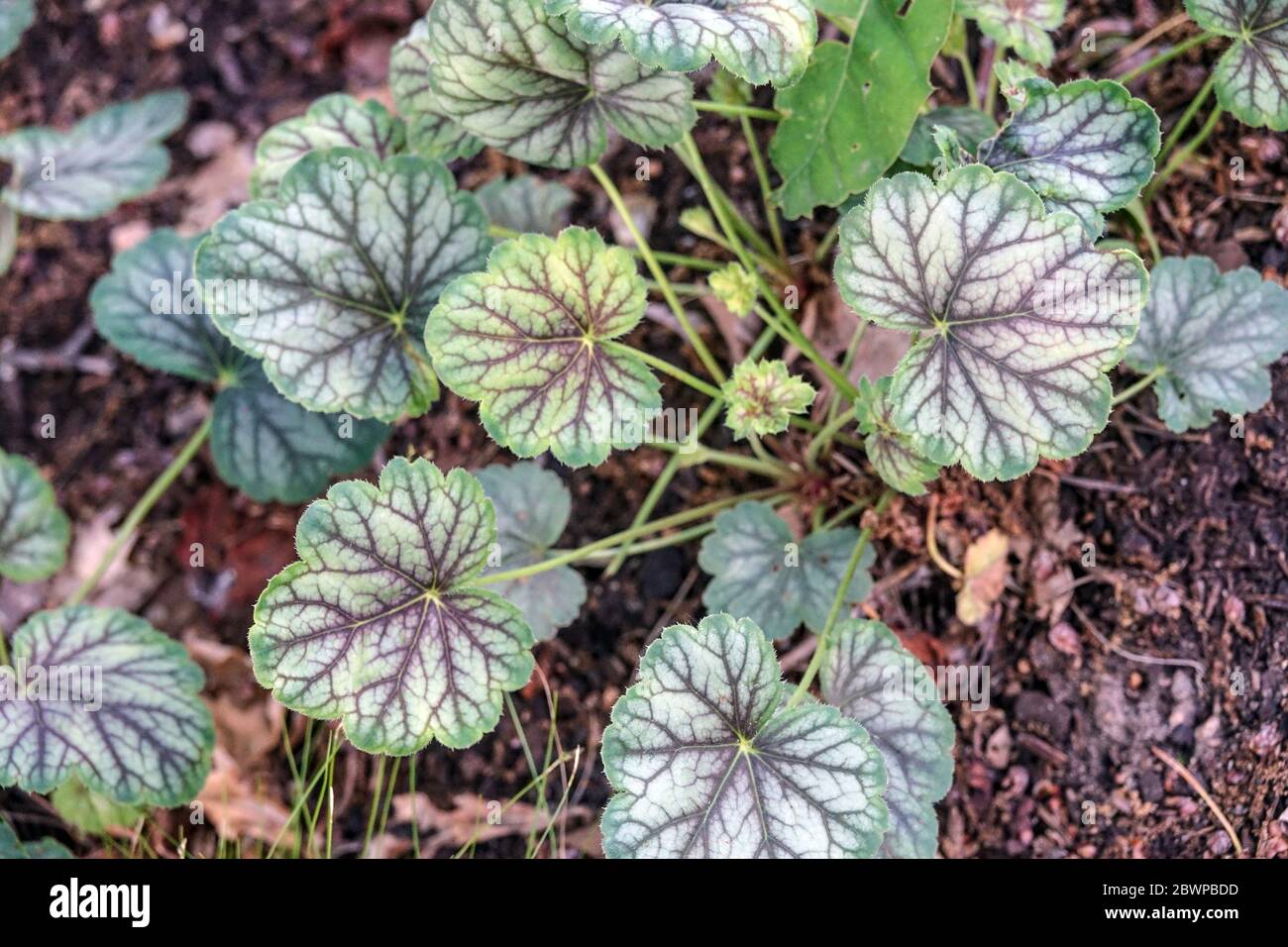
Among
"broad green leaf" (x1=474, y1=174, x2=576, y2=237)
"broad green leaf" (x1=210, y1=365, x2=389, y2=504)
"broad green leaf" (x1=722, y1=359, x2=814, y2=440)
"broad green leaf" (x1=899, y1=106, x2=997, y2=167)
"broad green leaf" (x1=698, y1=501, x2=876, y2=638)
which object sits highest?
"broad green leaf" (x1=899, y1=106, x2=997, y2=167)

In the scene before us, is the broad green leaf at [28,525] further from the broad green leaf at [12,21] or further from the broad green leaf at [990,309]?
the broad green leaf at [990,309]

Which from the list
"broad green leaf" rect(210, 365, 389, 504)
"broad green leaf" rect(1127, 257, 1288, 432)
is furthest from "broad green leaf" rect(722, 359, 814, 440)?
"broad green leaf" rect(210, 365, 389, 504)

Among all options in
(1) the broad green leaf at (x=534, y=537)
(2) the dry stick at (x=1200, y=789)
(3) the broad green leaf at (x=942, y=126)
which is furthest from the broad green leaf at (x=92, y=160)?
(2) the dry stick at (x=1200, y=789)

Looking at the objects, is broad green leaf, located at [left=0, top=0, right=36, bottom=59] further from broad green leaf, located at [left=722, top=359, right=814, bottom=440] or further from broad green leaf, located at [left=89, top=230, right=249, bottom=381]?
broad green leaf, located at [left=722, top=359, right=814, bottom=440]

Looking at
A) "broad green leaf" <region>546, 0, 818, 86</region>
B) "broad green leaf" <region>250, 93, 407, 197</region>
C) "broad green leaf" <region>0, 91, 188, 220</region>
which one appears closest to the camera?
"broad green leaf" <region>546, 0, 818, 86</region>

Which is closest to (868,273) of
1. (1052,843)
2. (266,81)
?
(1052,843)

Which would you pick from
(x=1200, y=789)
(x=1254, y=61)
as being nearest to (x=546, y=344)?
(x=1254, y=61)

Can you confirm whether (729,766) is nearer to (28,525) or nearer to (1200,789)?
(1200,789)
